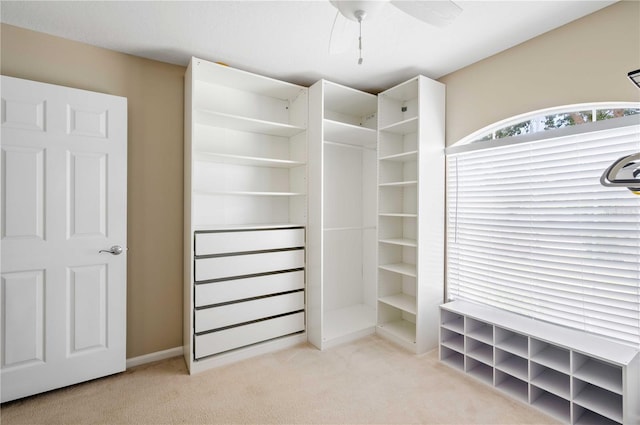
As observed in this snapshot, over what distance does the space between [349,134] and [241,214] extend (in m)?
1.34

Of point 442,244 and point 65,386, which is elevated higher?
point 442,244

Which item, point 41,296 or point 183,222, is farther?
point 183,222

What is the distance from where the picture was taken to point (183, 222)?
271 cm

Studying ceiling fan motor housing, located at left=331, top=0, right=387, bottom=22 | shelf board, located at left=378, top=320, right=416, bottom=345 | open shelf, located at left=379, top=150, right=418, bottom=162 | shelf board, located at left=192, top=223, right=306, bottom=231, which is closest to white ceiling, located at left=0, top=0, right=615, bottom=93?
ceiling fan motor housing, located at left=331, top=0, right=387, bottom=22

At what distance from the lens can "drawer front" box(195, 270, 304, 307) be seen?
8.13 ft

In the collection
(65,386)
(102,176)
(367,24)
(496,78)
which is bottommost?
(65,386)

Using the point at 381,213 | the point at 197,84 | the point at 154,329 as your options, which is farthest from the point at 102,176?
the point at 381,213

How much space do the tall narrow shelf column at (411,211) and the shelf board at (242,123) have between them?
0.95 meters

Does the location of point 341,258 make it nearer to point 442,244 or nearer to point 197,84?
point 442,244

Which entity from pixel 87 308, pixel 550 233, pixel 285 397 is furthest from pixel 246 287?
pixel 550 233

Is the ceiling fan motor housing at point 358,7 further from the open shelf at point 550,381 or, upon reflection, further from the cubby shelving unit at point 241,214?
the open shelf at point 550,381

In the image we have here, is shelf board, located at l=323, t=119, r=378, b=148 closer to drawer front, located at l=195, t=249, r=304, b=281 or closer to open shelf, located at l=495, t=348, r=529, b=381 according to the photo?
drawer front, located at l=195, t=249, r=304, b=281

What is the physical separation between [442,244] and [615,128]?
1.43 meters

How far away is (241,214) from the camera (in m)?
2.96
